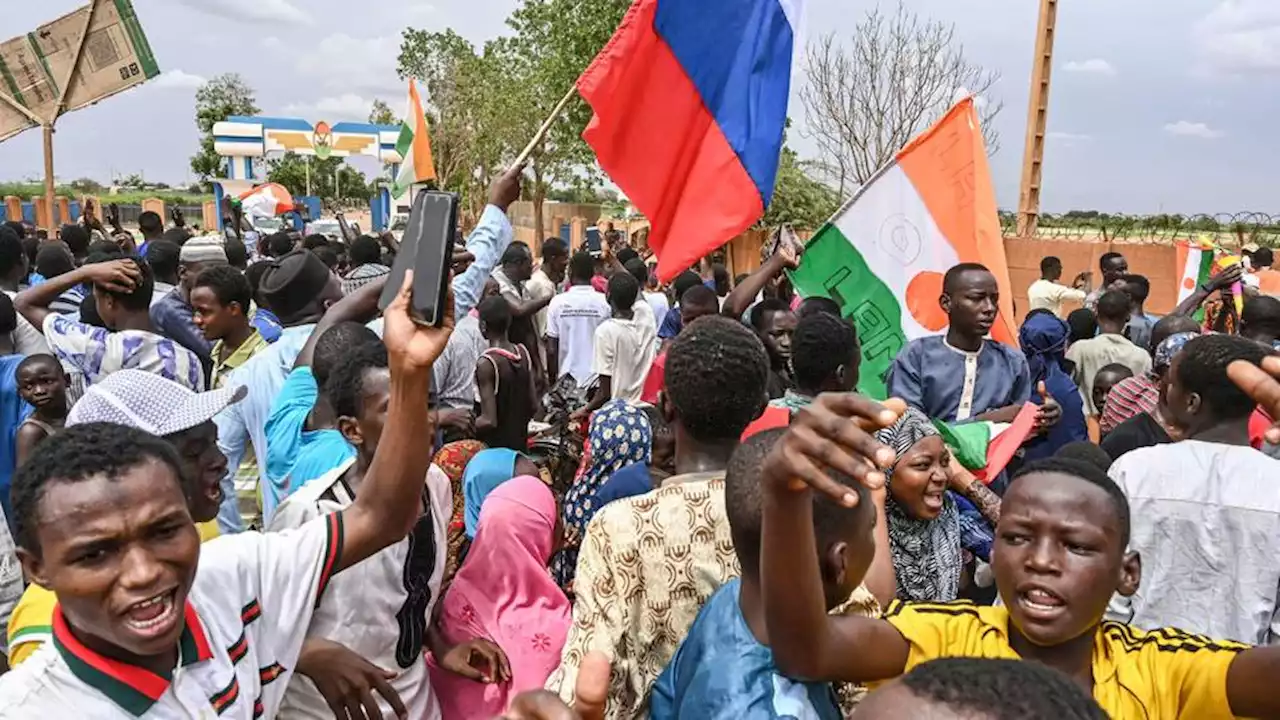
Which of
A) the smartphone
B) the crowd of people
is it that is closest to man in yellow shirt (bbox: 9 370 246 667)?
the crowd of people

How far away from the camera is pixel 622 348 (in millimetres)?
6426

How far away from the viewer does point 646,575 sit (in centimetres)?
208

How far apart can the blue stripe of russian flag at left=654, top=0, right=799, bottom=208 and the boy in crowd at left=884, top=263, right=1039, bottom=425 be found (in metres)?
1.04

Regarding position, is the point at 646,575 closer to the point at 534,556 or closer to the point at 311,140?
the point at 534,556

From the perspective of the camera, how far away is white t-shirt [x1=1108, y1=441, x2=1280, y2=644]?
267 cm

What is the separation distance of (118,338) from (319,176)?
183 ft

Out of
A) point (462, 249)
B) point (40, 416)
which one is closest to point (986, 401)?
point (462, 249)

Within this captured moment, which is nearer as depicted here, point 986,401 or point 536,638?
point 536,638

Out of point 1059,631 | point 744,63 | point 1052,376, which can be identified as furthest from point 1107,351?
point 1059,631

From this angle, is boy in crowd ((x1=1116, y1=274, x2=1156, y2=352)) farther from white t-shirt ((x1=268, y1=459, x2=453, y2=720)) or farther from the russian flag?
white t-shirt ((x1=268, y1=459, x2=453, y2=720))

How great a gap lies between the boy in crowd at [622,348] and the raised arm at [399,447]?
4295 mm

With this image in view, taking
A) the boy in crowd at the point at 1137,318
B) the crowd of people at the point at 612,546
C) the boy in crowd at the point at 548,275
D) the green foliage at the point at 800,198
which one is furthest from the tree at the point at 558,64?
the crowd of people at the point at 612,546

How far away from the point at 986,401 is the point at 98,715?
3.83m

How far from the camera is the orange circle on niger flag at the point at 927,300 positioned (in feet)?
16.6
